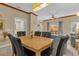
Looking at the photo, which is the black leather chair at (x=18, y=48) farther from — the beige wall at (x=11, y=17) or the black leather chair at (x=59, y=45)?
the black leather chair at (x=59, y=45)

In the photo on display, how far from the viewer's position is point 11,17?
1812 mm

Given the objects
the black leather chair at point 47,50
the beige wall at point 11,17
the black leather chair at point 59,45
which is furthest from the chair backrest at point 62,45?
the beige wall at point 11,17

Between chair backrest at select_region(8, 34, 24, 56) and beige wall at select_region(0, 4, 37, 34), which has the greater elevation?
beige wall at select_region(0, 4, 37, 34)

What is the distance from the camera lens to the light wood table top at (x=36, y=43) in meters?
1.77

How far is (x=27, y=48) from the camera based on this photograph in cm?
180

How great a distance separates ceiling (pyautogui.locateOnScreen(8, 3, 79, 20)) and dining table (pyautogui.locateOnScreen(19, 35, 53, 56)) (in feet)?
1.10

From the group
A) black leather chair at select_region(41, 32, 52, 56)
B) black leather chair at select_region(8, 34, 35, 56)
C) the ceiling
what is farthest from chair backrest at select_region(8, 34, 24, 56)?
the ceiling

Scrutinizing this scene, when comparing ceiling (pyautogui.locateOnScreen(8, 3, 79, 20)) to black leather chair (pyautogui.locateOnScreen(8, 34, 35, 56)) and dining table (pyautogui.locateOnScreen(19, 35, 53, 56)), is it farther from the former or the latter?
black leather chair (pyautogui.locateOnScreen(8, 34, 35, 56))

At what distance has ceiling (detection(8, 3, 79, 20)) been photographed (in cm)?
182

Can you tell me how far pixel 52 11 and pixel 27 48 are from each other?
0.64 m

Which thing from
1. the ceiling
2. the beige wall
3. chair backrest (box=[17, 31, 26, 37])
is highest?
the ceiling

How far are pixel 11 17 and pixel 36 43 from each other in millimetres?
509

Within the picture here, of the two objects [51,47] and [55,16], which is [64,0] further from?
[51,47]

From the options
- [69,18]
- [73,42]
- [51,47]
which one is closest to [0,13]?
[51,47]
